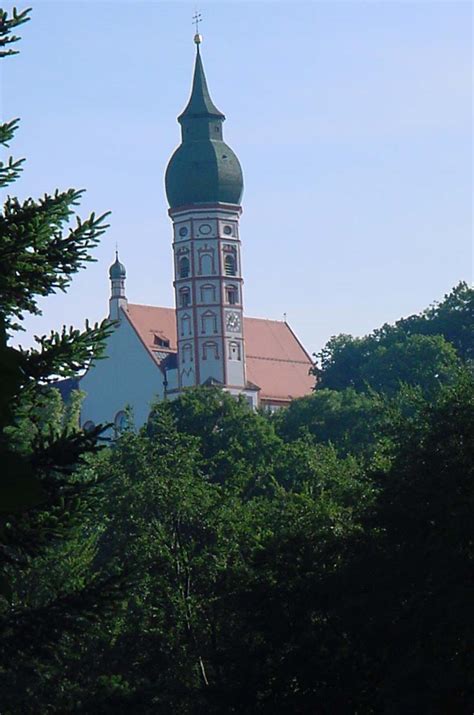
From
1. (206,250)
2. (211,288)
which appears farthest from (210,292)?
(206,250)

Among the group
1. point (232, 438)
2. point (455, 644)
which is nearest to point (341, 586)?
point (455, 644)

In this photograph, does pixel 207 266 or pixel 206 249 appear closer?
pixel 206 249

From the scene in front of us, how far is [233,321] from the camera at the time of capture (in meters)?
125

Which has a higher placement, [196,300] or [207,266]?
[207,266]

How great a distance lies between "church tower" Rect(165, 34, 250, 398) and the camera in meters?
122

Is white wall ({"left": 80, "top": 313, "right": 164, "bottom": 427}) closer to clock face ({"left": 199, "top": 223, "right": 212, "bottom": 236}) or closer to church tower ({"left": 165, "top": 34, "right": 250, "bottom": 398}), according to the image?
church tower ({"left": 165, "top": 34, "right": 250, "bottom": 398})

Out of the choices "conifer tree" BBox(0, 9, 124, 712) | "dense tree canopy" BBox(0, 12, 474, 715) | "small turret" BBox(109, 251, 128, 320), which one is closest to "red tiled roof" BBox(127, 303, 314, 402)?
"small turret" BBox(109, 251, 128, 320)

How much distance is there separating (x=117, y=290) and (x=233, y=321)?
1150 cm

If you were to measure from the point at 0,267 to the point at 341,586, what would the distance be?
11743mm

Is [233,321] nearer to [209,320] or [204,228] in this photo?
[209,320]

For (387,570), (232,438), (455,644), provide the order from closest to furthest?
1. (455,644)
2. (387,570)
3. (232,438)

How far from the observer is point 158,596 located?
3353 cm

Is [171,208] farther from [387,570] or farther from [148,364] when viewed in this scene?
[387,570]

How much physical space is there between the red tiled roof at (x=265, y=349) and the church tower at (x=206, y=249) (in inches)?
168
